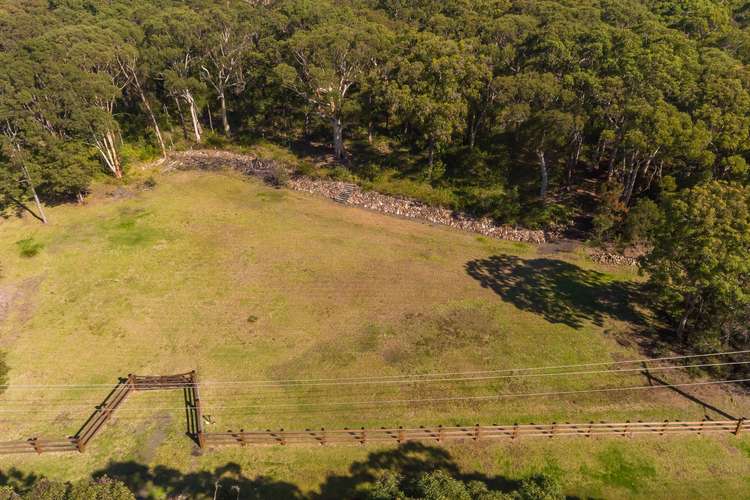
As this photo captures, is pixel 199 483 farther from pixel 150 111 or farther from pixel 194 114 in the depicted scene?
pixel 150 111

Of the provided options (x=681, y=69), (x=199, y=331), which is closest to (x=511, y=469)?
(x=199, y=331)

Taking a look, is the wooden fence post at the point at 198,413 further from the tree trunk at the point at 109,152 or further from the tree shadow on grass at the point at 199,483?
the tree trunk at the point at 109,152

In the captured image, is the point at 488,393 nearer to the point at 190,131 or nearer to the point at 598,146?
the point at 598,146

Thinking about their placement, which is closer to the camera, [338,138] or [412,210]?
[412,210]

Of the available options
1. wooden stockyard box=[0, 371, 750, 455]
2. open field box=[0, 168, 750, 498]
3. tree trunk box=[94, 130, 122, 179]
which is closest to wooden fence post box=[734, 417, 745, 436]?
wooden stockyard box=[0, 371, 750, 455]

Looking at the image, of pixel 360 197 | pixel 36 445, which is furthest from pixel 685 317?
pixel 36 445
